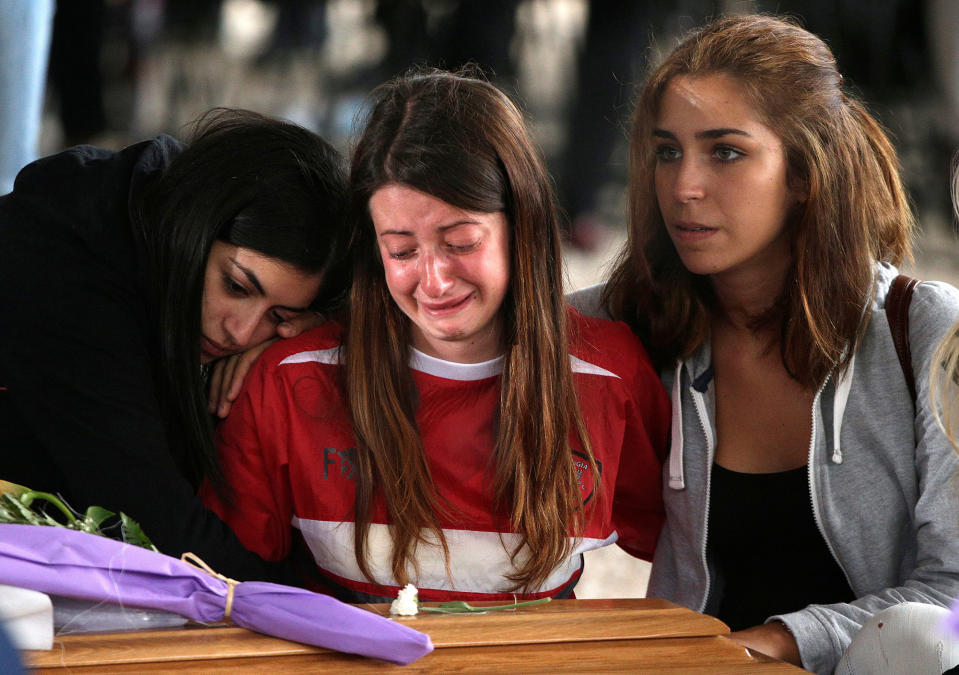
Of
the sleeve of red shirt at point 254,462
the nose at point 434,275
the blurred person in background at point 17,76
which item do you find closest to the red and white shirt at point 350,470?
the sleeve of red shirt at point 254,462

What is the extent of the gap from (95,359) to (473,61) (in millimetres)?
2850

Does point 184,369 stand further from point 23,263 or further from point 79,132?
point 79,132

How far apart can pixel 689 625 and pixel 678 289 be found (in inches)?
28.9

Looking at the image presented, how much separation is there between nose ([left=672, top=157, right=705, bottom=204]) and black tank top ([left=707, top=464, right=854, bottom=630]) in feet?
1.47

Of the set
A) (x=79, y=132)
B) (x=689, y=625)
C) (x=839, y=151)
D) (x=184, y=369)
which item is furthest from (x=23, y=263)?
(x=79, y=132)

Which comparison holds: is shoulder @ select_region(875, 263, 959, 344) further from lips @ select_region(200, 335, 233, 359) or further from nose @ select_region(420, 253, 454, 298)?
lips @ select_region(200, 335, 233, 359)

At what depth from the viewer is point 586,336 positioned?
179 centimetres

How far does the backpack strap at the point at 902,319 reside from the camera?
174 cm

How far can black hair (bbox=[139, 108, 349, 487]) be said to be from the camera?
159 centimetres

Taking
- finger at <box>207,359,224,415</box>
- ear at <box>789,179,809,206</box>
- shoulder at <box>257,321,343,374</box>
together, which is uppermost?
ear at <box>789,179,809,206</box>

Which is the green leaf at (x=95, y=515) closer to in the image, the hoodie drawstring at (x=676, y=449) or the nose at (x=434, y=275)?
the nose at (x=434, y=275)

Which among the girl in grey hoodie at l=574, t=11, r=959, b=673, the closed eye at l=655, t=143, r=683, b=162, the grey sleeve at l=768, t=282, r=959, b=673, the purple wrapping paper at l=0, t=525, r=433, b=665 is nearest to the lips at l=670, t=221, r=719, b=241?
the girl in grey hoodie at l=574, t=11, r=959, b=673

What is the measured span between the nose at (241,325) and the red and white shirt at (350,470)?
0.23 ft

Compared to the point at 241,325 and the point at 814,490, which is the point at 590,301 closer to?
the point at 814,490
